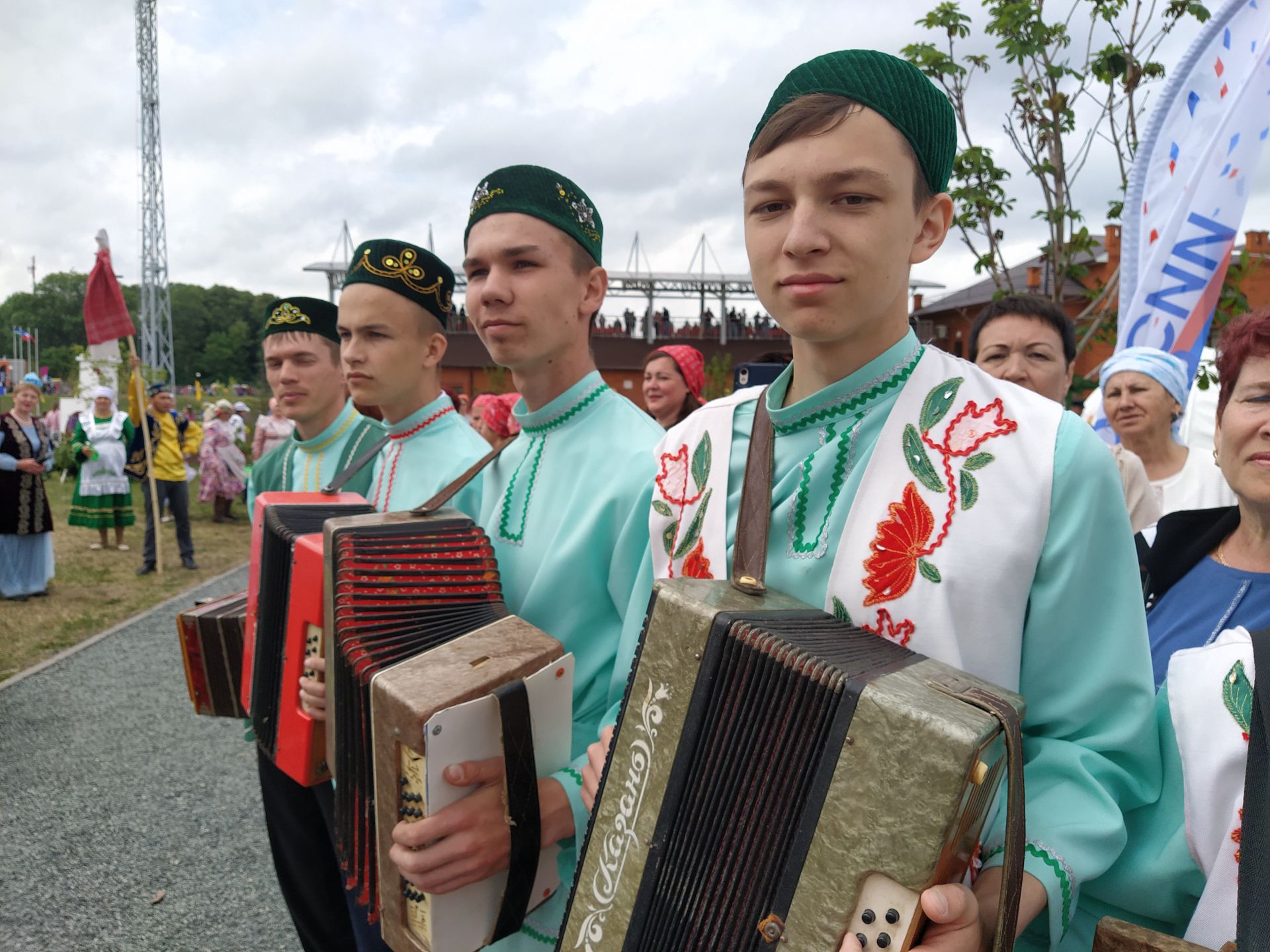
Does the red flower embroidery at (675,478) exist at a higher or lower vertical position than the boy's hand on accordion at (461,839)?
higher

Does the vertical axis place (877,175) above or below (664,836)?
above

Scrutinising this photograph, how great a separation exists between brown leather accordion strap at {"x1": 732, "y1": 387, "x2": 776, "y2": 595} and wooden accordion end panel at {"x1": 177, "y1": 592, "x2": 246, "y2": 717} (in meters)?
2.21

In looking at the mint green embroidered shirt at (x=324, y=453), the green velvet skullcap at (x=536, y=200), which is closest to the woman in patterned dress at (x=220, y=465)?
the mint green embroidered shirt at (x=324, y=453)

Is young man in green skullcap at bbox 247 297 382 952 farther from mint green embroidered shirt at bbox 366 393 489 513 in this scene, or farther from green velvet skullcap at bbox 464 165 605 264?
green velvet skullcap at bbox 464 165 605 264

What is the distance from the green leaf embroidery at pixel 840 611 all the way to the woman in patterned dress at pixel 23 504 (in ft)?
30.5

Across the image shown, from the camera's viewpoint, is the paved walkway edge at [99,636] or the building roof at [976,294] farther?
the building roof at [976,294]

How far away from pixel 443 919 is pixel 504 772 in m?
0.29

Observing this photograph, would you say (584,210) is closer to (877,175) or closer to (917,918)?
(877,175)

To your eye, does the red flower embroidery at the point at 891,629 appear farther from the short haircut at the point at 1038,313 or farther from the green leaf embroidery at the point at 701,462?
the short haircut at the point at 1038,313

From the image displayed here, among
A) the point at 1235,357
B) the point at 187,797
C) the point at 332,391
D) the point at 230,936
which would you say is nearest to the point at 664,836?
the point at 1235,357

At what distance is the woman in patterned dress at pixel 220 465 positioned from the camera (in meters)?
13.7

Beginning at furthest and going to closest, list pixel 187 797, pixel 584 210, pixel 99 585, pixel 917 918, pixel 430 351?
pixel 99 585
pixel 187 797
pixel 430 351
pixel 584 210
pixel 917 918

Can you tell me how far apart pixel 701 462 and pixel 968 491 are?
1.70 feet

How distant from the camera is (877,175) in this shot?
4.00ft
